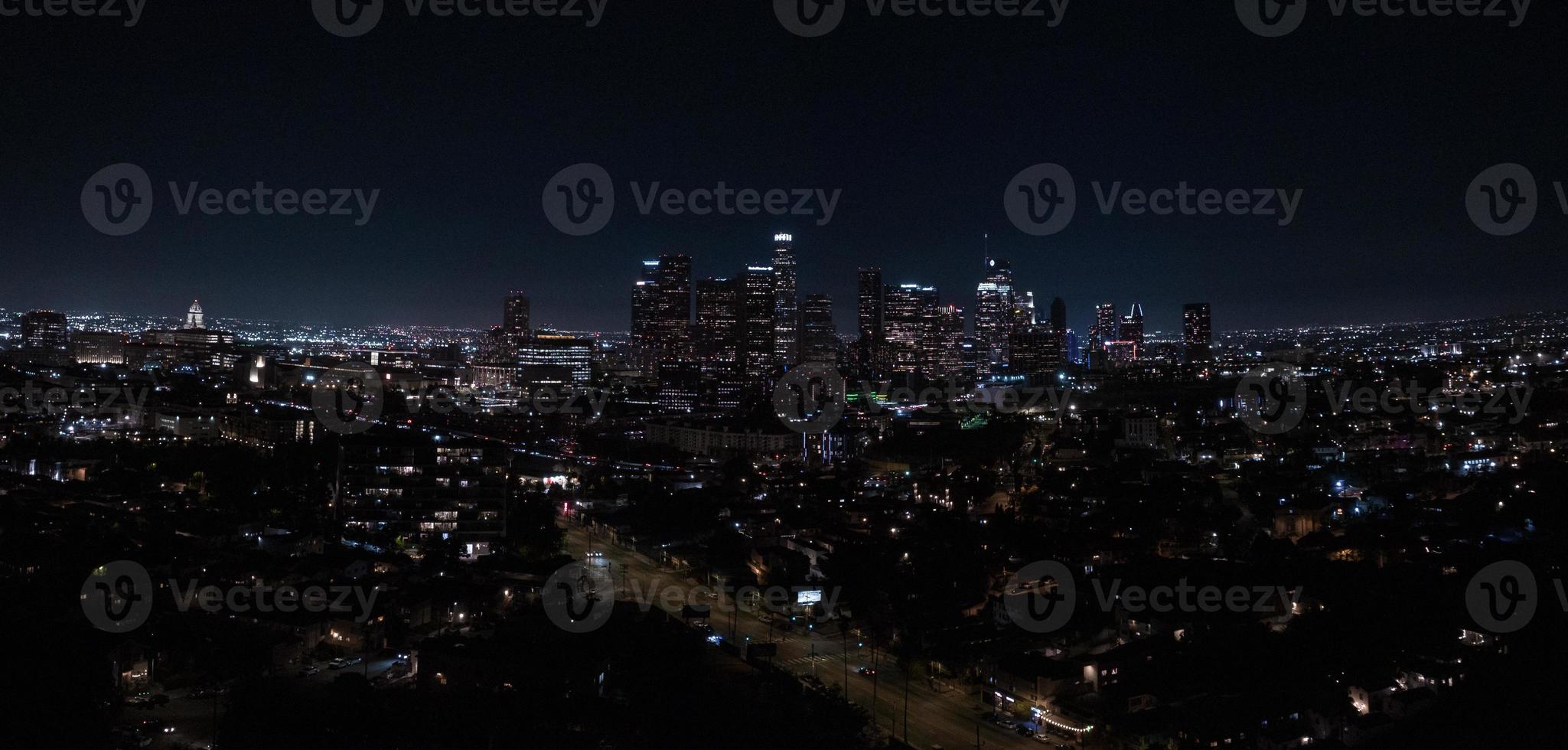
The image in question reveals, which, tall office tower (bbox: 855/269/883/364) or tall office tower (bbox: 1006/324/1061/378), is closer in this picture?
tall office tower (bbox: 1006/324/1061/378)

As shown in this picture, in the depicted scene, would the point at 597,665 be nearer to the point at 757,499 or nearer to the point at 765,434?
the point at 757,499

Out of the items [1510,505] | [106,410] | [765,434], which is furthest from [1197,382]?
[106,410]

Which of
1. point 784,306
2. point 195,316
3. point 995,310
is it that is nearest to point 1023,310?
point 995,310

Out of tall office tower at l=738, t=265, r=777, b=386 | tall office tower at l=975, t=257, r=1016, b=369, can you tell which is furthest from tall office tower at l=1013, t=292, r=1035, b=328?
tall office tower at l=738, t=265, r=777, b=386

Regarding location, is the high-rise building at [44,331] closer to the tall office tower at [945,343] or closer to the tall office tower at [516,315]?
→ the tall office tower at [516,315]

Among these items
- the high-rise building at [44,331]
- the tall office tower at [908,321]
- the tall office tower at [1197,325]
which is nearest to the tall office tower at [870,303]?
the tall office tower at [908,321]

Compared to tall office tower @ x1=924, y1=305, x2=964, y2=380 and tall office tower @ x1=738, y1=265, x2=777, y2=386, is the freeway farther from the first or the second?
tall office tower @ x1=924, y1=305, x2=964, y2=380
